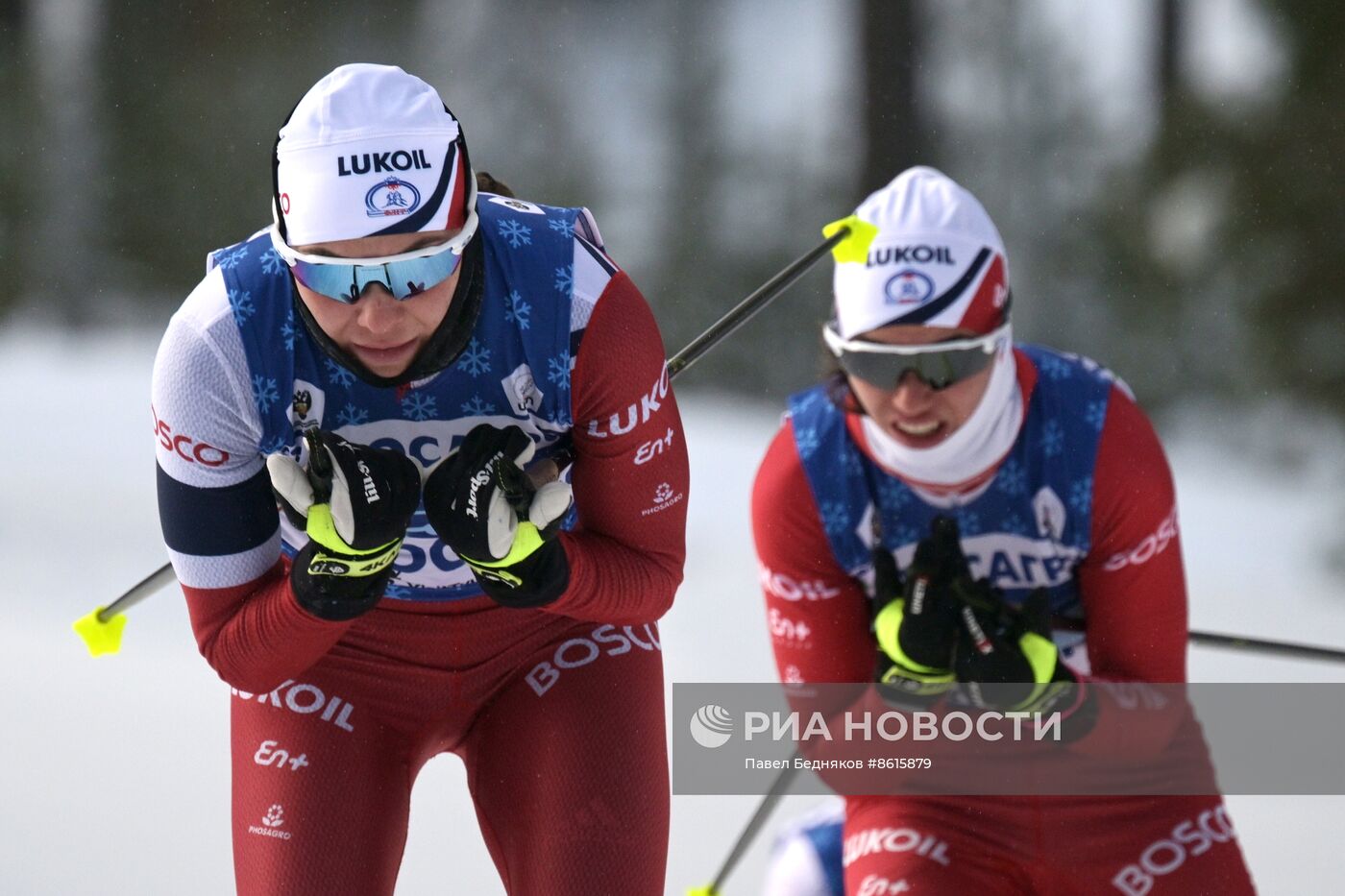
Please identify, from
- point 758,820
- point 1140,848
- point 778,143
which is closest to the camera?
point 1140,848

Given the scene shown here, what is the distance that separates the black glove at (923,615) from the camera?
2.49 metres

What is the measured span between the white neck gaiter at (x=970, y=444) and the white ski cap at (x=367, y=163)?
86cm

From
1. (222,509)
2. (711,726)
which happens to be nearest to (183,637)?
(711,726)

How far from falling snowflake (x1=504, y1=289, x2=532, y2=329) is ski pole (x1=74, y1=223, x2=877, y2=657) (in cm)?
58

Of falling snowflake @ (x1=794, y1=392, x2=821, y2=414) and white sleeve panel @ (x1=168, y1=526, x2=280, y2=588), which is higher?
falling snowflake @ (x1=794, y1=392, x2=821, y2=414)

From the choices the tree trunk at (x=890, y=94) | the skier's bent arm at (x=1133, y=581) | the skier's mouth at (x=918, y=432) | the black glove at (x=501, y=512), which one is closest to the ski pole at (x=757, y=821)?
the skier's bent arm at (x=1133, y=581)

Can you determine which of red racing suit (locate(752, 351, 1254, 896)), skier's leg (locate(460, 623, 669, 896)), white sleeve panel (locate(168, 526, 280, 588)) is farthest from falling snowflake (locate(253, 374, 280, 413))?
red racing suit (locate(752, 351, 1254, 896))

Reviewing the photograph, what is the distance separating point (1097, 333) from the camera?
6934 mm

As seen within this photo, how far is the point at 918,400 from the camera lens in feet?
8.22

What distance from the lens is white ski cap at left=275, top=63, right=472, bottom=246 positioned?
1.91 meters

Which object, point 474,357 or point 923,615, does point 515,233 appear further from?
point 923,615

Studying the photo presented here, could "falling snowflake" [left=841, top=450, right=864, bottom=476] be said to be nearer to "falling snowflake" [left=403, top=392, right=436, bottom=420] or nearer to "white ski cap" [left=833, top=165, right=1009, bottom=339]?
"white ski cap" [left=833, top=165, right=1009, bottom=339]

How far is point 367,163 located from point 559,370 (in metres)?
0.35

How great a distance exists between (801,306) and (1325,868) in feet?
14.9
